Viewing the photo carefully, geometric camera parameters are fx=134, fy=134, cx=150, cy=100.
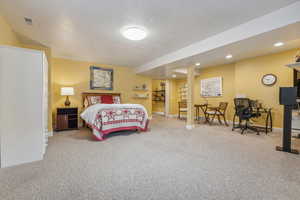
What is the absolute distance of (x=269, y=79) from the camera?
13.4 feet

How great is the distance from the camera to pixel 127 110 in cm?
352

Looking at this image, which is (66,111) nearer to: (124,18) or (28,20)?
(28,20)

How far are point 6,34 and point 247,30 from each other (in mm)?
A: 4256

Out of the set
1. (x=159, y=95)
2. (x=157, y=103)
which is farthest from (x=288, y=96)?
(x=157, y=103)

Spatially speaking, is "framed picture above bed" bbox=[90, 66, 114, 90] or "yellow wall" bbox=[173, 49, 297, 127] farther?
"framed picture above bed" bbox=[90, 66, 114, 90]

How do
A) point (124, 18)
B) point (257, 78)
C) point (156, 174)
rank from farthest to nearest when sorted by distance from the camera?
1. point (257, 78)
2. point (124, 18)
3. point (156, 174)

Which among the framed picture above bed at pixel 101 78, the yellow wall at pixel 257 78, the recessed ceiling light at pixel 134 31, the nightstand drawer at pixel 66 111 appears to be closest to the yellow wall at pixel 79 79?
the framed picture above bed at pixel 101 78

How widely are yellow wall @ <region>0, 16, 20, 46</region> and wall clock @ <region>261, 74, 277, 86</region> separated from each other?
6.32m

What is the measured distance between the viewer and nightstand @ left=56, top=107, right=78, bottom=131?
389cm

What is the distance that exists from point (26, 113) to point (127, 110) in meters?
1.97

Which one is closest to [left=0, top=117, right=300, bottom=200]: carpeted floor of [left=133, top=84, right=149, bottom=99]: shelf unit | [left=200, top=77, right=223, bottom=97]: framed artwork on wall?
[left=200, top=77, right=223, bottom=97]: framed artwork on wall

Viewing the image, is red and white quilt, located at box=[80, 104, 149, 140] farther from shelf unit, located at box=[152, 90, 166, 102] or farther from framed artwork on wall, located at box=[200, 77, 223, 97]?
shelf unit, located at box=[152, 90, 166, 102]

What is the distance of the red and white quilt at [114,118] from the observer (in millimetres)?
3046

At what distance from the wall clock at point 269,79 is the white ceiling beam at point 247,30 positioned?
2.59 meters
